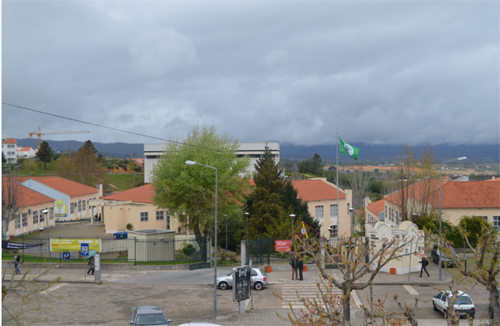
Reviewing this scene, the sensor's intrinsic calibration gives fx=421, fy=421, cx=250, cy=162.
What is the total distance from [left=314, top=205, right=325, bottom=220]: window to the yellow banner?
95.6ft

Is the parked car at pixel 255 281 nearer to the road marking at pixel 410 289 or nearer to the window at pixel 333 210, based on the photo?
the road marking at pixel 410 289

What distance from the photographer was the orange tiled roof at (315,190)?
51781 mm

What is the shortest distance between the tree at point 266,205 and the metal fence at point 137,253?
633 centimetres

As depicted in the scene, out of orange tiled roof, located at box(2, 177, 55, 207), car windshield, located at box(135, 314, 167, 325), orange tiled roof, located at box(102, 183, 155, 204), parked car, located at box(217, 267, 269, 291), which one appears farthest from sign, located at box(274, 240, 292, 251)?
orange tiled roof, located at box(2, 177, 55, 207)

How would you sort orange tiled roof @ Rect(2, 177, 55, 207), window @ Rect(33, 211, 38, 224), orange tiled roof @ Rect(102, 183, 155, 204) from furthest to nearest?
1. orange tiled roof @ Rect(102, 183, 155, 204)
2. window @ Rect(33, 211, 38, 224)
3. orange tiled roof @ Rect(2, 177, 55, 207)

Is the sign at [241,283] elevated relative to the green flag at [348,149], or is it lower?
lower

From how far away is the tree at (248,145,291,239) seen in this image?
3866cm

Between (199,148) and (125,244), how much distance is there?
33.6 ft

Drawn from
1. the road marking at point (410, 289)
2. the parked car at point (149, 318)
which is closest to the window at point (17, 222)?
the parked car at point (149, 318)

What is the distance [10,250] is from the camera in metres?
34.3

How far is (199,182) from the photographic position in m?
35.8

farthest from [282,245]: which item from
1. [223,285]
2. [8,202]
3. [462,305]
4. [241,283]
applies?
[8,202]

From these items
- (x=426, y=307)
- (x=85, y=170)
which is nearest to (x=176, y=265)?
(x=426, y=307)

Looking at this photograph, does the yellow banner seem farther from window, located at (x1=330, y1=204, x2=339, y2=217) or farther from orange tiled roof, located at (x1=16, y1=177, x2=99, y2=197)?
window, located at (x1=330, y1=204, x2=339, y2=217)
